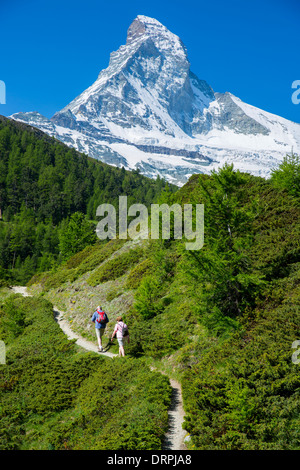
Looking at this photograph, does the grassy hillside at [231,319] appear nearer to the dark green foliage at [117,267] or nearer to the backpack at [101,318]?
the backpack at [101,318]

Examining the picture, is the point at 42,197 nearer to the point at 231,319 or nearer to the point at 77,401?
the point at 77,401

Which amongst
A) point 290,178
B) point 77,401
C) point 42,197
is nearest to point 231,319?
point 77,401

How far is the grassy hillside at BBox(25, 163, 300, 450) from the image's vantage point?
28.3 ft

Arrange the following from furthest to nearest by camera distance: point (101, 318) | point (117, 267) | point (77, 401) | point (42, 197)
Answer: point (42, 197) < point (117, 267) < point (101, 318) < point (77, 401)

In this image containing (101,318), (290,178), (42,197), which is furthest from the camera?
(42,197)

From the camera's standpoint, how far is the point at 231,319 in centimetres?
1320

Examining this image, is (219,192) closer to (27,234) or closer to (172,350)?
(172,350)

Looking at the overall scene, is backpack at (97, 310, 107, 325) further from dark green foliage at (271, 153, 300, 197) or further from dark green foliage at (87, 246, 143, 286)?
dark green foliage at (271, 153, 300, 197)

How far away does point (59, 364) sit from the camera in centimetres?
1520

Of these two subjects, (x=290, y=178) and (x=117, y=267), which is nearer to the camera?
(x=290, y=178)

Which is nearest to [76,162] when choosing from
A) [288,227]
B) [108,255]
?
[108,255]

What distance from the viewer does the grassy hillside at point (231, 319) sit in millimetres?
8625

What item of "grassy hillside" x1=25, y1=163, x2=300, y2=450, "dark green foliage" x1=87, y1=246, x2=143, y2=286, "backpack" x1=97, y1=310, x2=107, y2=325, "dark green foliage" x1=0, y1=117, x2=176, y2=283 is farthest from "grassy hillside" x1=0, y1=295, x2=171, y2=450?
"dark green foliage" x1=0, y1=117, x2=176, y2=283
